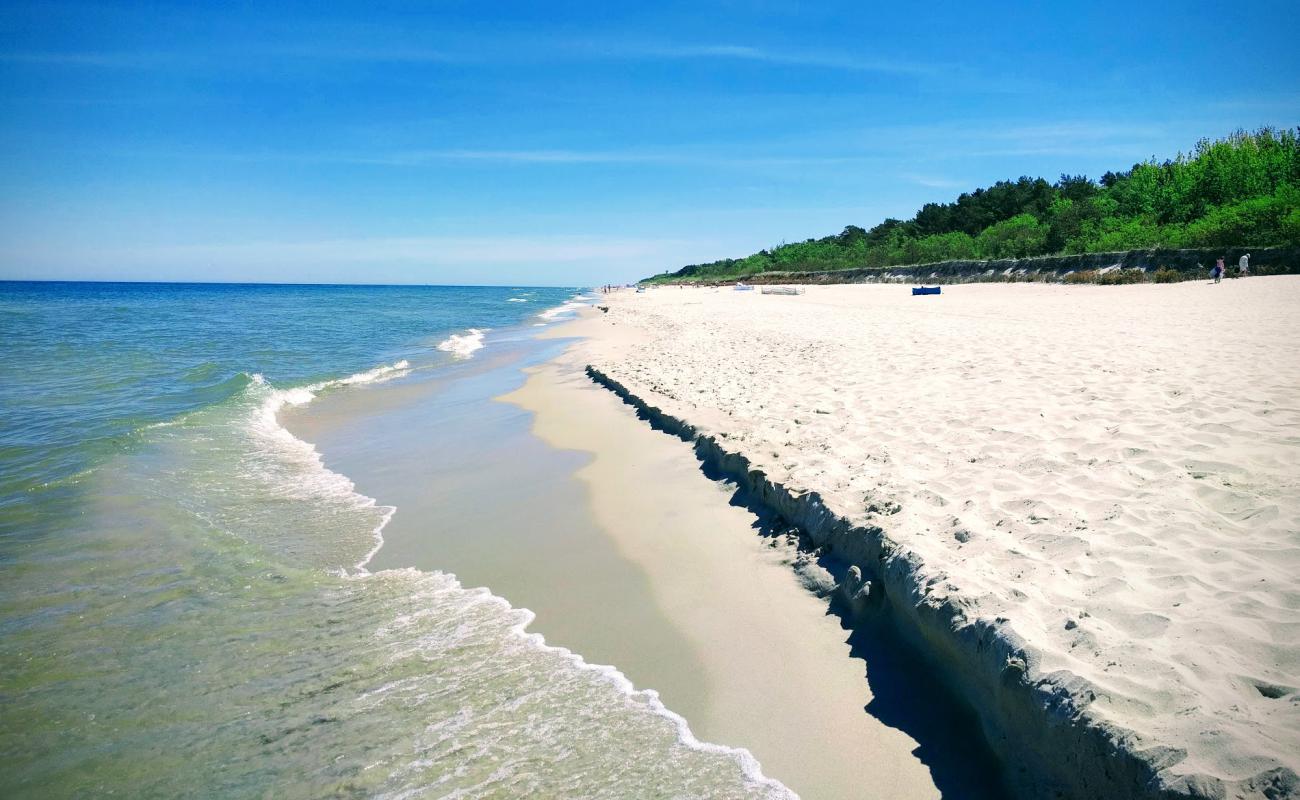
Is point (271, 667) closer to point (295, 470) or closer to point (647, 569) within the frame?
point (647, 569)

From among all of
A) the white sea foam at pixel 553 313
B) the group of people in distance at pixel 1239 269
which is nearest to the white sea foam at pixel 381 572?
the group of people in distance at pixel 1239 269

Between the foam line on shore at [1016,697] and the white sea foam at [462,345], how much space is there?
1814cm

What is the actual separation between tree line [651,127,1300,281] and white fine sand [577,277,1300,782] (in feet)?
60.1

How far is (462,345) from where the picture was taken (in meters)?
24.0

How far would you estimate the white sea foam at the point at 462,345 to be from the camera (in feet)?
69.6

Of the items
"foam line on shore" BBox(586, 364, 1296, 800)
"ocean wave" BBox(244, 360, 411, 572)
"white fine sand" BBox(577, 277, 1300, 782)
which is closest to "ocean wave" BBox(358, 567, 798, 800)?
"ocean wave" BBox(244, 360, 411, 572)

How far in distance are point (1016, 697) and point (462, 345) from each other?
23613mm

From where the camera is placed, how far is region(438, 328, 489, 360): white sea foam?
21203 mm

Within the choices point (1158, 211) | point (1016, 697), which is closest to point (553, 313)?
point (1158, 211)

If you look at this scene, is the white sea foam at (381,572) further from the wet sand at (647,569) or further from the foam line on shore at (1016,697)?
the foam line on shore at (1016,697)

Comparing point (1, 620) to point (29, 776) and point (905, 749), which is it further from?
Answer: point (905, 749)

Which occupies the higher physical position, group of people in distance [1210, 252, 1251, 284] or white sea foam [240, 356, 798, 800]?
group of people in distance [1210, 252, 1251, 284]

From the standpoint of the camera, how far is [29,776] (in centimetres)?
285

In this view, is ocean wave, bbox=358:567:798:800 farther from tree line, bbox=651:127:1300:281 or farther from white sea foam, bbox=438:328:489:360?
tree line, bbox=651:127:1300:281
